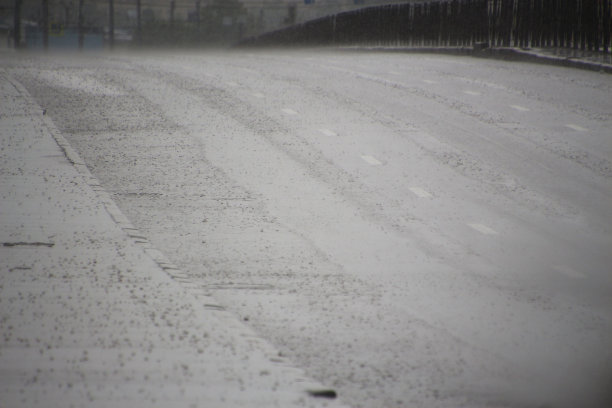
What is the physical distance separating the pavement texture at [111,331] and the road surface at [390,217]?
1.19 ft

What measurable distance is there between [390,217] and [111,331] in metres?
4.88

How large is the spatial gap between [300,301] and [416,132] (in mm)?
8521

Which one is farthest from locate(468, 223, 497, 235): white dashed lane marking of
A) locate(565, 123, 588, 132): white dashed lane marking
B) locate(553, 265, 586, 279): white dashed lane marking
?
locate(565, 123, 588, 132): white dashed lane marking

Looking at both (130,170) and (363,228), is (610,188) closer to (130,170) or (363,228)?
(363,228)

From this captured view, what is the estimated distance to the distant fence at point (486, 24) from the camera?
100 feet

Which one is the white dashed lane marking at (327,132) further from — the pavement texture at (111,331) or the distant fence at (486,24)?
the distant fence at (486,24)

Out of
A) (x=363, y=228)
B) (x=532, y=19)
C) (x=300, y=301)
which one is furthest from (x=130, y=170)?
(x=532, y=19)

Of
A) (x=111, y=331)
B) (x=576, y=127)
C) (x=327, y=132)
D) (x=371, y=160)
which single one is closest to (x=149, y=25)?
(x=327, y=132)

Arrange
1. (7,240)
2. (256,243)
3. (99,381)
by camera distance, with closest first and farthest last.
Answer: (99,381)
(7,240)
(256,243)

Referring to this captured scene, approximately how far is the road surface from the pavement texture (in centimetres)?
36

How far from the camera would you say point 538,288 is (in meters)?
7.78

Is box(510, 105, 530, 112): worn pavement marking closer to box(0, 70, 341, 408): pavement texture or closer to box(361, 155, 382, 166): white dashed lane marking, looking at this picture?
box(361, 155, 382, 166): white dashed lane marking

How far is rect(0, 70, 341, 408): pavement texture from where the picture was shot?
4957 millimetres

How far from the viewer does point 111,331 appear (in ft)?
19.4
